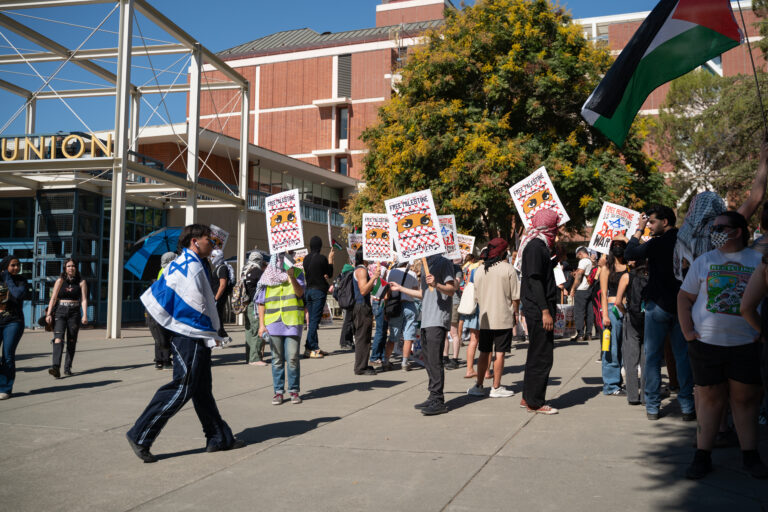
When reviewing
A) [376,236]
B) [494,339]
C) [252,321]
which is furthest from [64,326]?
[494,339]

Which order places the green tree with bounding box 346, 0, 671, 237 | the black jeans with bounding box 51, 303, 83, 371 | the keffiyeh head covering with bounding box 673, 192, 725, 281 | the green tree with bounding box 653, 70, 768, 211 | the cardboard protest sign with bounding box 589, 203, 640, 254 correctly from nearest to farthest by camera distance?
the keffiyeh head covering with bounding box 673, 192, 725, 281 → the black jeans with bounding box 51, 303, 83, 371 → the cardboard protest sign with bounding box 589, 203, 640, 254 → the green tree with bounding box 346, 0, 671, 237 → the green tree with bounding box 653, 70, 768, 211

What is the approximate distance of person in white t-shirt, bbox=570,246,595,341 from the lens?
617 inches

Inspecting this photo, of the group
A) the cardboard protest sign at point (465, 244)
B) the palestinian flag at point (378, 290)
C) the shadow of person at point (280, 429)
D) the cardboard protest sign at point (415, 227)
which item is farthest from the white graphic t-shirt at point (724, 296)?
the cardboard protest sign at point (465, 244)

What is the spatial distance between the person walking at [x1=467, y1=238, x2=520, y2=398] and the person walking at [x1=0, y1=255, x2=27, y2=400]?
555 centimetres

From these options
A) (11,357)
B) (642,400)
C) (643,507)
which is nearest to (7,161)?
(11,357)

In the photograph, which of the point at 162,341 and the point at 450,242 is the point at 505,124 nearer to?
the point at 450,242

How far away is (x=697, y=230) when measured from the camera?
5918 millimetres

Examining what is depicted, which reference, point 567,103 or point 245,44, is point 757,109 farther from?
point 245,44

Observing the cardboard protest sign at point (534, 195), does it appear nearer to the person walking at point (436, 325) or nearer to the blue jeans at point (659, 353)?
the person walking at point (436, 325)

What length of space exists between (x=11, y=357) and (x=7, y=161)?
11597 mm

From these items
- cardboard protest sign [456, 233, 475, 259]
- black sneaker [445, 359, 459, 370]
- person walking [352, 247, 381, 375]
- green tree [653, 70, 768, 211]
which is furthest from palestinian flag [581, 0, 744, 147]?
green tree [653, 70, 768, 211]

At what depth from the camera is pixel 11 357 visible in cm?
848

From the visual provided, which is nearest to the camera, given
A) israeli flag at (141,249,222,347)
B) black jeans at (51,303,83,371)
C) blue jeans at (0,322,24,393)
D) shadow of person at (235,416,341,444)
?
israeli flag at (141,249,222,347)

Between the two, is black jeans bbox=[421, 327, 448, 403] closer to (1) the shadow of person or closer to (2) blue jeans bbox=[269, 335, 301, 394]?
(1) the shadow of person
